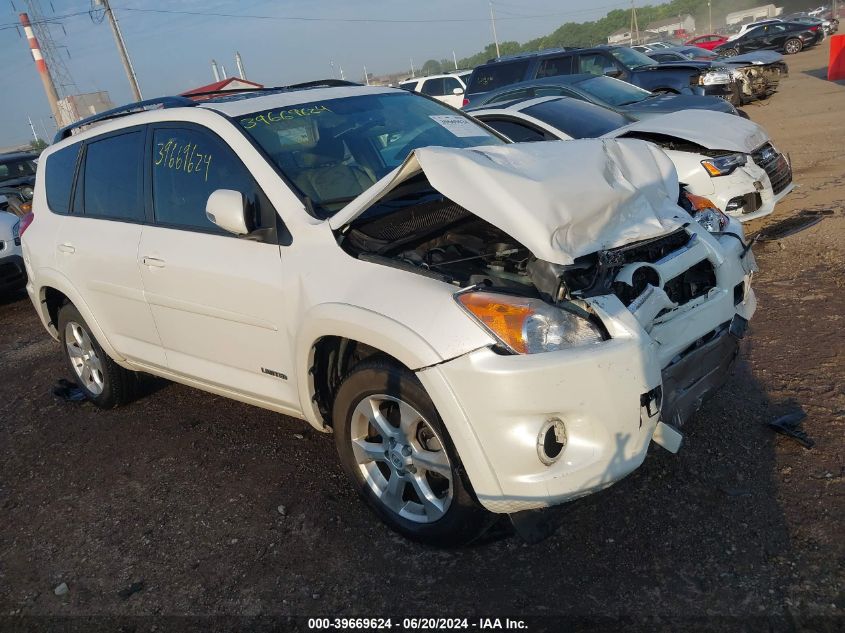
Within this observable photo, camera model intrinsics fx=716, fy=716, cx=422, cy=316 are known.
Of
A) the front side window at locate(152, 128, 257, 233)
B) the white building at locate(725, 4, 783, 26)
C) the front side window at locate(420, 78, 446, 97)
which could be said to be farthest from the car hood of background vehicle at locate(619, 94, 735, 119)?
the white building at locate(725, 4, 783, 26)

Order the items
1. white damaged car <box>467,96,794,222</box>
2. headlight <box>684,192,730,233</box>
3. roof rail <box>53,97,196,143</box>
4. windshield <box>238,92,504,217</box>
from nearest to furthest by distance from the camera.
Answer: windshield <box>238,92,504,217</box> < headlight <box>684,192,730,233</box> < roof rail <box>53,97,196,143</box> < white damaged car <box>467,96,794,222</box>

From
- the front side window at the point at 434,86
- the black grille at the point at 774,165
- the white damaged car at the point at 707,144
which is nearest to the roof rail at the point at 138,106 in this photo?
the white damaged car at the point at 707,144

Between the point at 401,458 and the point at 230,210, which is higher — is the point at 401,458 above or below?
below

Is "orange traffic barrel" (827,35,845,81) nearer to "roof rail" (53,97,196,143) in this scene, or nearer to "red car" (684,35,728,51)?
"roof rail" (53,97,196,143)

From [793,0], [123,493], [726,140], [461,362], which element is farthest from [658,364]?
[793,0]

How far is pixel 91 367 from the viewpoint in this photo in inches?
197

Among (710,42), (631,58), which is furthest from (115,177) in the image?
(710,42)

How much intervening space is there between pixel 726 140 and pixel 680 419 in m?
4.46

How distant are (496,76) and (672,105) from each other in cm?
535

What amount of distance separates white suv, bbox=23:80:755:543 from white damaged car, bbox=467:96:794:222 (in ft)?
8.95

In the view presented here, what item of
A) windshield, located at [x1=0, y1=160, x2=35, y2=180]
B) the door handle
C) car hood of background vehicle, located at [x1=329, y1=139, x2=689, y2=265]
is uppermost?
car hood of background vehicle, located at [x1=329, y1=139, x2=689, y2=265]

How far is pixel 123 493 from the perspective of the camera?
153 inches

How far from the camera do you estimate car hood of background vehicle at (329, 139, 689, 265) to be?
2.70m

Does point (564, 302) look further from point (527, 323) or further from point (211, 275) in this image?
point (211, 275)
